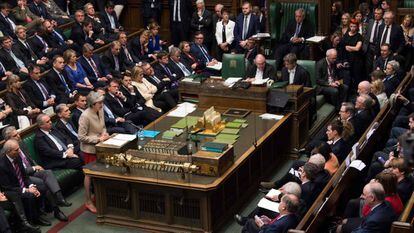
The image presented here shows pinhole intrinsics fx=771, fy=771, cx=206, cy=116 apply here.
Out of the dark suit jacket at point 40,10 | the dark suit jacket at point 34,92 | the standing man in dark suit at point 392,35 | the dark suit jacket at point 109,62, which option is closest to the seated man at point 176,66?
the dark suit jacket at point 109,62

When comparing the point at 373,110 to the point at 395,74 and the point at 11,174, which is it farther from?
the point at 11,174

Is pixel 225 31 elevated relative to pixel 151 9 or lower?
lower

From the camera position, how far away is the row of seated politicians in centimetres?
676

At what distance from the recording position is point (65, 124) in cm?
982

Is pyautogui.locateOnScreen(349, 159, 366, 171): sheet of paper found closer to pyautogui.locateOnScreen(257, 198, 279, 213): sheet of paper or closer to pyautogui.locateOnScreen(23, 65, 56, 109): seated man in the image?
pyautogui.locateOnScreen(257, 198, 279, 213): sheet of paper

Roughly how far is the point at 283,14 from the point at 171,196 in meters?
6.58

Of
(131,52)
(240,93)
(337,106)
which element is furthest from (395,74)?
(131,52)

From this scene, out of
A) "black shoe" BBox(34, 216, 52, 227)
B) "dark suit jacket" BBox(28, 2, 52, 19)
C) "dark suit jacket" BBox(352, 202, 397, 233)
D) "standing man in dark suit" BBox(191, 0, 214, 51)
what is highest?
"dark suit jacket" BBox(28, 2, 52, 19)

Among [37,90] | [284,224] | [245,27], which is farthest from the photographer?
[245,27]

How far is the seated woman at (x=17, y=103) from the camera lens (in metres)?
10.2

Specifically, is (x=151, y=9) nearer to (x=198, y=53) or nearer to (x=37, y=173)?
(x=198, y=53)

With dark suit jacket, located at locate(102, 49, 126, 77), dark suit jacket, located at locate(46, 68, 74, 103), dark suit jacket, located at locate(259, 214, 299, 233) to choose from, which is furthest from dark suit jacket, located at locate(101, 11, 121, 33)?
dark suit jacket, located at locate(259, 214, 299, 233)

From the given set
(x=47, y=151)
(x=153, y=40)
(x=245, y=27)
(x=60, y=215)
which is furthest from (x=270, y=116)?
(x=153, y=40)

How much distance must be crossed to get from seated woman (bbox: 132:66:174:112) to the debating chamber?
2cm
